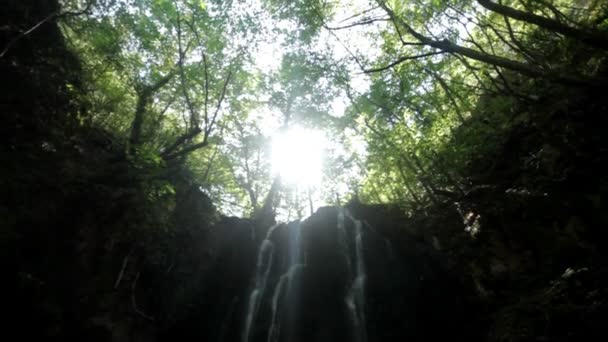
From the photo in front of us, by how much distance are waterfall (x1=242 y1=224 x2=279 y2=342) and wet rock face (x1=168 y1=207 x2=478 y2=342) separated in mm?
36

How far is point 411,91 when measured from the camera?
11812 millimetres

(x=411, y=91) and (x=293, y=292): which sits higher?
(x=411, y=91)

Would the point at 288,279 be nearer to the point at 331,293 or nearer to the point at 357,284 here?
the point at 331,293

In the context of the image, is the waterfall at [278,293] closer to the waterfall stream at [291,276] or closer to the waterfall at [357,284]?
the waterfall stream at [291,276]

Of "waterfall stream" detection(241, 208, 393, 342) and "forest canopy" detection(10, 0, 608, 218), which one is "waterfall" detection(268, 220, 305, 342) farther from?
"forest canopy" detection(10, 0, 608, 218)

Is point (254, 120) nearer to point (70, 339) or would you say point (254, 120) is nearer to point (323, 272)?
point (323, 272)

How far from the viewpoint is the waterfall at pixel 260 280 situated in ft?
32.2

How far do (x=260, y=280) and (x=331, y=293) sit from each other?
2.80 metres

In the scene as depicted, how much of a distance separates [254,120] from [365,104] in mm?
9218

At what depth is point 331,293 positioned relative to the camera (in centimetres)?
1005

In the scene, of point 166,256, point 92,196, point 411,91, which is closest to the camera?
point 92,196

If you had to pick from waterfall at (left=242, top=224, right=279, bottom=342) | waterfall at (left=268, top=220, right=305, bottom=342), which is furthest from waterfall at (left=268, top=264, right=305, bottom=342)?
waterfall at (left=242, top=224, right=279, bottom=342)

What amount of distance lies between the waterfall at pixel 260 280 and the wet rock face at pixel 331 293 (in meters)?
0.04

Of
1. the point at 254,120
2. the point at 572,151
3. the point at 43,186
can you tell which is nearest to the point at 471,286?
the point at 572,151
